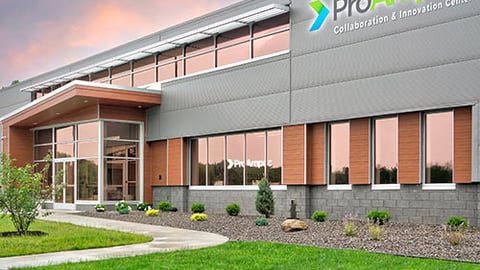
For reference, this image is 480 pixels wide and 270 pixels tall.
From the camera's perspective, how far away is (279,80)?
22641mm

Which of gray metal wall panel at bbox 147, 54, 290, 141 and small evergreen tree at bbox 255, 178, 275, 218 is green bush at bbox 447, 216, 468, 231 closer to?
small evergreen tree at bbox 255, 178, 275, 218

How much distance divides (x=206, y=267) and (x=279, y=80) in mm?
13080

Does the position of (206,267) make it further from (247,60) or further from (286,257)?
(247,60)

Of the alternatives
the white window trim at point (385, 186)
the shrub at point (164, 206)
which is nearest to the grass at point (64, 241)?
the white window trim at point (385, 186)

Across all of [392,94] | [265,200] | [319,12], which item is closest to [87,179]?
[265,200]

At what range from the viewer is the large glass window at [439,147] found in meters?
17.7

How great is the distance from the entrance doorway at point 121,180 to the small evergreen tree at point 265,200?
31.0 feet

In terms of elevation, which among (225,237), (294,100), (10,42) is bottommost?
(225,237)

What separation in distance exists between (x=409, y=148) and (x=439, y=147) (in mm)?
944

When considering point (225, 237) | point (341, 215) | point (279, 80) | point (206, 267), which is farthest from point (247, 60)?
point (206, 267)

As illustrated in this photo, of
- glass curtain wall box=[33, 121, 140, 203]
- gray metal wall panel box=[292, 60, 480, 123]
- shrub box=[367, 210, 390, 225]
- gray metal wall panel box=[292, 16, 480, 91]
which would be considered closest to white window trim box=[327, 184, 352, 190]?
shrub box=[367, 210, 390, 225]

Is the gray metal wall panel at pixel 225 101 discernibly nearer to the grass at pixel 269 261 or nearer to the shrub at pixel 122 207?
the shrub at pixel 122 207

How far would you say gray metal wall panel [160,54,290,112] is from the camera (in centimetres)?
2277

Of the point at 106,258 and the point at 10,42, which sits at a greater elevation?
the point at 10,42
